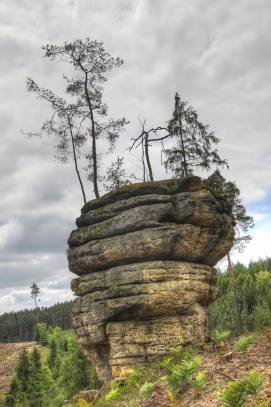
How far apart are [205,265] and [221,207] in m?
3.09

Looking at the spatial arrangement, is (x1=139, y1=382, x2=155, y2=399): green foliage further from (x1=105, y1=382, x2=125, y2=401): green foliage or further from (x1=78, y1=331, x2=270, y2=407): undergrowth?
(x1=105, y1=382, x2=125, y2=401): green foliage

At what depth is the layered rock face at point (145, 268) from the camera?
14344mm

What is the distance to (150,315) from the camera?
47.6 feet

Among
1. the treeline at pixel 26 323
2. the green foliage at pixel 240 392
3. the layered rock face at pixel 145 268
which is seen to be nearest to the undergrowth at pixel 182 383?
the green foliage at pixel 240 392

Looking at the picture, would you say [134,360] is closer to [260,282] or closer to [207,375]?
[207,375]

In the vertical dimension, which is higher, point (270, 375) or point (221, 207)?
point (221, 207)

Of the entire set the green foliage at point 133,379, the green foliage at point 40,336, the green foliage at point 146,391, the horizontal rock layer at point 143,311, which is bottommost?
the green foliage at point 40,336

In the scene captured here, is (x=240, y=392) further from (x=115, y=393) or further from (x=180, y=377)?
(x=115, y=393)

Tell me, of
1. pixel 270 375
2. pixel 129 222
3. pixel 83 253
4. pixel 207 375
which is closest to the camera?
pixel 270 375

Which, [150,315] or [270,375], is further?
[150,315]

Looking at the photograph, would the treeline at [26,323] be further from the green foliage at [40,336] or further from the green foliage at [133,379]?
the green foliage at [133,379]

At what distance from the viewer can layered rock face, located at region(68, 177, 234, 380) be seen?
565 inches

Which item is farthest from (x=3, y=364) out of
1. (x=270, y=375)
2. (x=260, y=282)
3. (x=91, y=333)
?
(x=270, y=375)

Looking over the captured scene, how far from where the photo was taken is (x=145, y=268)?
1470 cm
